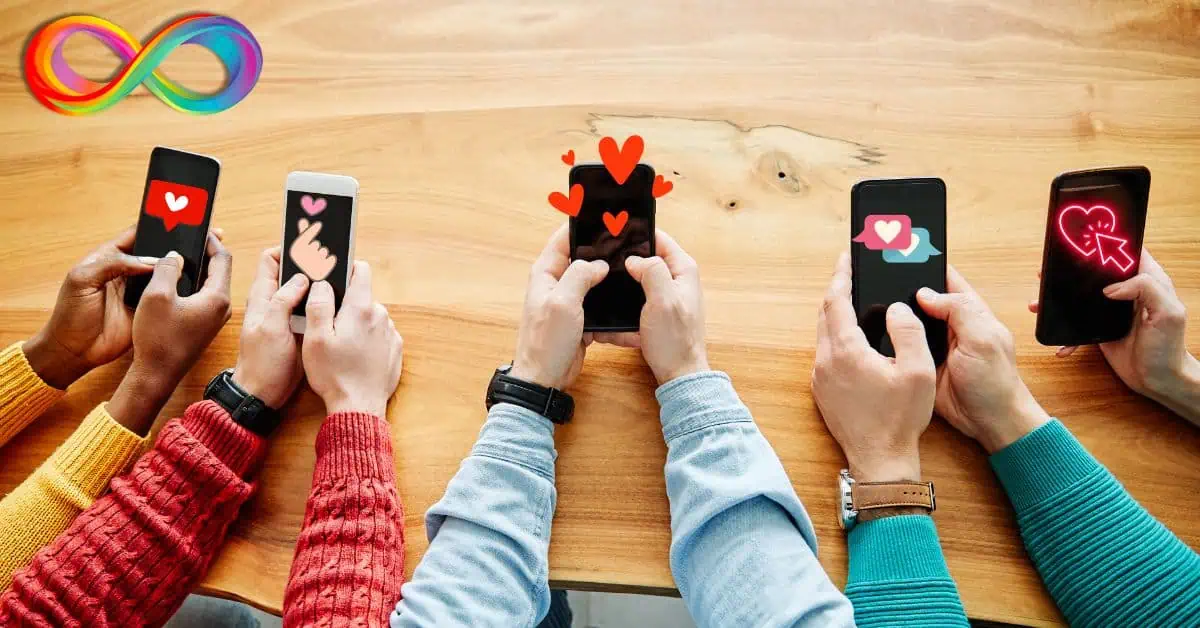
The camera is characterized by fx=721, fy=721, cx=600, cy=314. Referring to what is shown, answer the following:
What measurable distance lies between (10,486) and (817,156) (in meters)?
0.95

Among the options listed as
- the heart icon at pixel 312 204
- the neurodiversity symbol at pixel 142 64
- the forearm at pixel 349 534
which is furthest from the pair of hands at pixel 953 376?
the neurodiversity symbol at pixel 142 64

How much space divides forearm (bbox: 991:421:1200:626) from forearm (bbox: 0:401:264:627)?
751 mm

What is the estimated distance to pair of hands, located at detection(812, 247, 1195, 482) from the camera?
684mm

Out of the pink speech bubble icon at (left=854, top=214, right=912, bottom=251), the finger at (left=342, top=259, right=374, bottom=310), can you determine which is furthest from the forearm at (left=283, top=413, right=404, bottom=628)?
the pink speech bubble icon at (left=854, top=214, right=912, bottom=251)

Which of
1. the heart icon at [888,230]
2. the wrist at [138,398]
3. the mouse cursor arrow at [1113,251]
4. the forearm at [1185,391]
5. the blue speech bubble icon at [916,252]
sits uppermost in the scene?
the mouse cursor arrow at [1113,251]

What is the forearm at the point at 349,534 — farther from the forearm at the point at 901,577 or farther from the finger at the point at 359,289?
the forearm at the point at 901,577

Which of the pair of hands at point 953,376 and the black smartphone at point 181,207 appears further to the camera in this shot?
the black smartphone at point 181,207

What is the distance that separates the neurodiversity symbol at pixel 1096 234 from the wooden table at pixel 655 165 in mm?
70

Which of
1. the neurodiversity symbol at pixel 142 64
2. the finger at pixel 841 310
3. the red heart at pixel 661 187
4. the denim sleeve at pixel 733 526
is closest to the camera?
the denim sleeve at pixel 733 526

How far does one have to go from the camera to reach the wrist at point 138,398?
30.0 inches

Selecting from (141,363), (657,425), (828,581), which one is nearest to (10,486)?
(141,363)

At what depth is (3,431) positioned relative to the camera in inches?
30.2

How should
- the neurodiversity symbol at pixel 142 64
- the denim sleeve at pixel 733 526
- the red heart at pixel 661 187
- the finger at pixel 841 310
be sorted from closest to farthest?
1. the denim sleeve at pixel 733 526
2. the finger at pixel 841 310
3. the red heart at pixel 661 187
4. the neurodiversity symbol at pixel 142 64

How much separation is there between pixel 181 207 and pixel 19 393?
256mm
